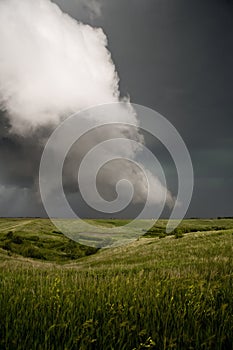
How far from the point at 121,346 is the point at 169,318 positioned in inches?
32.2

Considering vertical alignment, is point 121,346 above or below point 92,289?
below

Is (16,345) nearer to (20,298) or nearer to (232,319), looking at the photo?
(20,298)

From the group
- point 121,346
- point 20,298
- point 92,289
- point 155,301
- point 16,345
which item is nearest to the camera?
point 16,345

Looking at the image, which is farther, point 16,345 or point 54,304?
point 54,304

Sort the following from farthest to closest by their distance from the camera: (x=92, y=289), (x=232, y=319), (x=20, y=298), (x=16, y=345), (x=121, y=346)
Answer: (x=92, y=289)
(x=20, y=298)
(x=232, y=319)
(x=121, y=346)
(x=16, y=345)

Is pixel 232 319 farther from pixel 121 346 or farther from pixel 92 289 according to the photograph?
pixel 92 289

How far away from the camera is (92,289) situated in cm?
579

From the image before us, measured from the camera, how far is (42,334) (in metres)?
4.16

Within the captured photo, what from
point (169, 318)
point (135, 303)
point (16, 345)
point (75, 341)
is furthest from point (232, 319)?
point (16, 345)

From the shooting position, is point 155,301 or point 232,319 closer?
point 232,319

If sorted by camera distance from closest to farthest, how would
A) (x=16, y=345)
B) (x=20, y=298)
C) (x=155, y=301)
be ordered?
1. (x=16, y=345)
2. (x=155, y=301)
3. (x=20, y=298)

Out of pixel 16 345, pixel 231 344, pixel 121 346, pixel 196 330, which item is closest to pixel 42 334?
pixel 16 345

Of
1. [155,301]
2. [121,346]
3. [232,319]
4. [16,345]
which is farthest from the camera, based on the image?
[155,301]

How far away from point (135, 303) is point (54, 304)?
1162 mm
